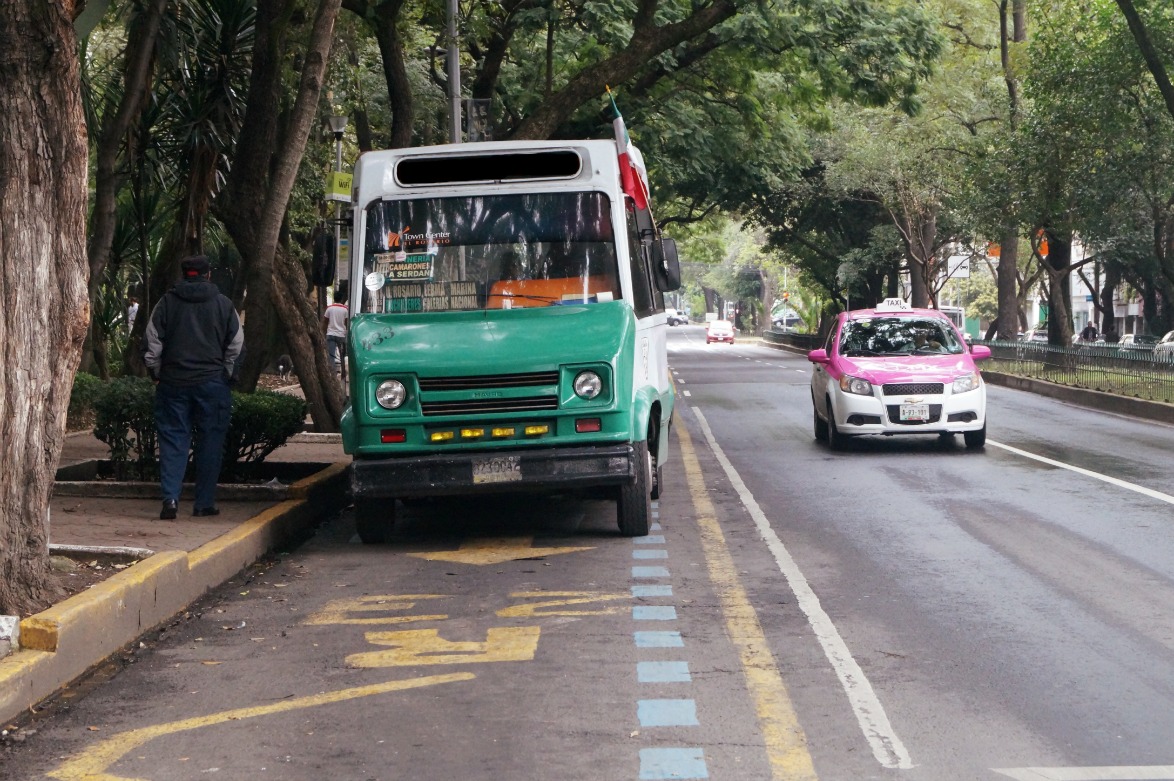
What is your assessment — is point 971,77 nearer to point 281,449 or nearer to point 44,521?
point 281,449

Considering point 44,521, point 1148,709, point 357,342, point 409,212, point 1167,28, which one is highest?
point 1167,28

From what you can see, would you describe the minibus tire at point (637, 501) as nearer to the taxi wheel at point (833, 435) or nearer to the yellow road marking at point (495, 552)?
the yellow road marking at point (495, 552)

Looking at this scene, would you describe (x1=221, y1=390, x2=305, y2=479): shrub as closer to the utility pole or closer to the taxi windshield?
the taxi windshield

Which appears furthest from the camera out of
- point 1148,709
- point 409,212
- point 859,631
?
point 409,212

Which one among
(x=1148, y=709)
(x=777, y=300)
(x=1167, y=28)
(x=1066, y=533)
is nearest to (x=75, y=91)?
(x=1148, y=709)

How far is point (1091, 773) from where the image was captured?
206 inches

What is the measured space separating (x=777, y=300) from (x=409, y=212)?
445 feet

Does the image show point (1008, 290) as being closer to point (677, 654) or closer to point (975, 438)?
point (975, 438)

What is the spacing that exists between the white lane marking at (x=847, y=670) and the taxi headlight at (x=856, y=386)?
610 centimetres

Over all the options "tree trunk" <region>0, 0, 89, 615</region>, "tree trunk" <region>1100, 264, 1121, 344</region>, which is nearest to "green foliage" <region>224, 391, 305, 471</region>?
"tree trunk" <region>0, 0, 89, 615</region>

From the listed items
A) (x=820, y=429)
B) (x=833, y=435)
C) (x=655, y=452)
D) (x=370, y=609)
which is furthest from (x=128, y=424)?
(x=820, y=429)

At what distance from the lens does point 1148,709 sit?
240 inches

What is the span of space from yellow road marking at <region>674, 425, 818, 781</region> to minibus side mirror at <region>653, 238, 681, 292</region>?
77.7 inches

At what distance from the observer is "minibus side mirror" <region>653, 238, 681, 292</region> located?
11930 millimetres
